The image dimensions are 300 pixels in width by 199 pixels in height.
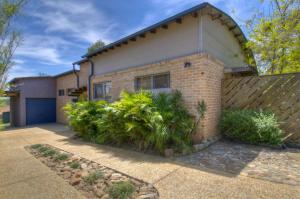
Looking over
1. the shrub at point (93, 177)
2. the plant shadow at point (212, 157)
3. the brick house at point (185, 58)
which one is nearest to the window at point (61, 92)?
the brick house at point (185, 58)

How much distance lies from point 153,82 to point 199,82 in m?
2.13

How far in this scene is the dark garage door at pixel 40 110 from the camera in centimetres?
1424

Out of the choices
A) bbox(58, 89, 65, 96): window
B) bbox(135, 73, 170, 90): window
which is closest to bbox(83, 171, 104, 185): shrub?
bbox(135, 73, 170, 90): window

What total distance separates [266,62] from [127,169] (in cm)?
1155

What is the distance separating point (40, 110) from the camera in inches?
580

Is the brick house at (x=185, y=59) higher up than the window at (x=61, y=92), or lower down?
higher up

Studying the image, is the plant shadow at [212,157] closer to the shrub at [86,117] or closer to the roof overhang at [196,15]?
the shrub at [86,117]

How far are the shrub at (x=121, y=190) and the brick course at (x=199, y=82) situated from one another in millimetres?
3171

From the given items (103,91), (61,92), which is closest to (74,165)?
(103,91)

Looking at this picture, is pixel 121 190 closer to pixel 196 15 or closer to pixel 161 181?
pixel 161 181


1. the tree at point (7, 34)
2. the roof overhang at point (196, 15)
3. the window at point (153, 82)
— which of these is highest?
the roof overhang at point (196, 15)

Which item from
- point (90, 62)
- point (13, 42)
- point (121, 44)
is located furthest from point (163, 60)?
point (90, 62)

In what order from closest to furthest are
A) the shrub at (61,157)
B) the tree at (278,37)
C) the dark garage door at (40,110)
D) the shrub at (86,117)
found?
1. the shrub at (61,157)
2. the shrub at (86,117)
3. the tree at (278,37)
4. the dark garage door at (40,110)

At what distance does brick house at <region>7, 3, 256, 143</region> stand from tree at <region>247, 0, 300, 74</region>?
1.89 metres
